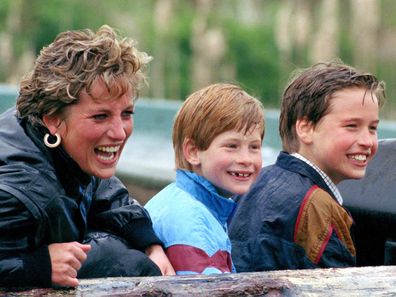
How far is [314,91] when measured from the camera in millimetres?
3707

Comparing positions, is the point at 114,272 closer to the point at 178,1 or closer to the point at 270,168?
the point at 270,168

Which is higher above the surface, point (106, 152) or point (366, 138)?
point (106, 152)

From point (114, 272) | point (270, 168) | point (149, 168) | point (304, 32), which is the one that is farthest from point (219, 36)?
point (114, 272)

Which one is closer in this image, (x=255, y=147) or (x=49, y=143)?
(x=49, y=143)

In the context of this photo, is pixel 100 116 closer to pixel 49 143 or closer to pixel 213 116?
pixel 49 143

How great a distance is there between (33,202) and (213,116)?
89cm

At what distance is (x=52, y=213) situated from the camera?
8.78ft

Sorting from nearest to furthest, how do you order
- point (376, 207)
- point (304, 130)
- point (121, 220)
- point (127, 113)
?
point (127, 113) < point (121, 220) < point (304, 130) < point (376, 207)

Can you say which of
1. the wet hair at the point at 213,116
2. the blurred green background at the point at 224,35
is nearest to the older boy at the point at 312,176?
the wet hair at the point at 213,116

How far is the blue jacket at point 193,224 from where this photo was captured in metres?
3.17

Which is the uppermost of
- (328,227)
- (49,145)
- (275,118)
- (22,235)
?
(49,145)

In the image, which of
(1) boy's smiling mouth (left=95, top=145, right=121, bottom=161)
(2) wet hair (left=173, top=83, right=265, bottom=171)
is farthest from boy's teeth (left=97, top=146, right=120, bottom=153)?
(2) wet hair (left=173, top=83, right=265, bottom=171)

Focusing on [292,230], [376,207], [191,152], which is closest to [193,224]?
[191,152]

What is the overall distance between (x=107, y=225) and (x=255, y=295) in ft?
2.43
